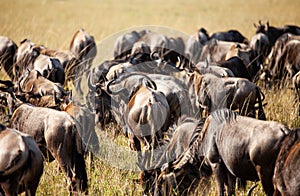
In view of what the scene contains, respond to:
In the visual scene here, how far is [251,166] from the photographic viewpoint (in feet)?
17.4

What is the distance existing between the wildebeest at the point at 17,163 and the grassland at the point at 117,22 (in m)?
1.03

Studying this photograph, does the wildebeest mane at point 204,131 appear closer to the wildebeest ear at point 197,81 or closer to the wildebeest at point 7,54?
the wildebeest ear at point 197,81

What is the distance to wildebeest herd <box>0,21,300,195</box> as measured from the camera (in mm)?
4867

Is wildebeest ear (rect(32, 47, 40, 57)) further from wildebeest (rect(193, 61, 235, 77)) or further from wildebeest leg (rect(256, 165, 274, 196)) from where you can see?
wildebeest leg (rect(256, 165, 274, 196))

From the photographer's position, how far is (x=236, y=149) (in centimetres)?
534

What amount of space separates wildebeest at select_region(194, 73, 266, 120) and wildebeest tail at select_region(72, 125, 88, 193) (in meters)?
2.79

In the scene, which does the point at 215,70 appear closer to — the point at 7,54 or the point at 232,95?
the point at 232,95

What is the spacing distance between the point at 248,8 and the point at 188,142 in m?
28.2

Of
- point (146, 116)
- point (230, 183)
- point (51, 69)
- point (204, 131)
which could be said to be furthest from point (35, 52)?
point (230, 183)

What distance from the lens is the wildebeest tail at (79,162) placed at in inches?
236

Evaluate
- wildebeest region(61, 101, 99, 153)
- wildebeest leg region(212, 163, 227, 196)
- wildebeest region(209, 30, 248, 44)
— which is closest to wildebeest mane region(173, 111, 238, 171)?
wildebeest leg region(212, 163, 227, 196)

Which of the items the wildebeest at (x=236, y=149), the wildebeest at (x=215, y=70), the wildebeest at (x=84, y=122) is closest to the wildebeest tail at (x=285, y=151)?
the wildebeest at (x=236, y=149)

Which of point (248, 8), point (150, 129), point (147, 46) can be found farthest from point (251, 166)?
point (248, 8)

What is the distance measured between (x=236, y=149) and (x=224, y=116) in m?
0.54
